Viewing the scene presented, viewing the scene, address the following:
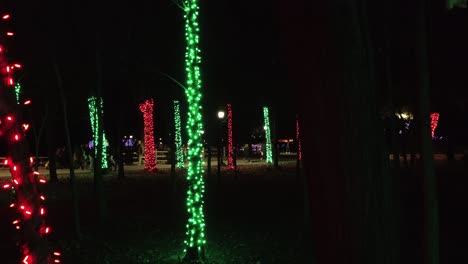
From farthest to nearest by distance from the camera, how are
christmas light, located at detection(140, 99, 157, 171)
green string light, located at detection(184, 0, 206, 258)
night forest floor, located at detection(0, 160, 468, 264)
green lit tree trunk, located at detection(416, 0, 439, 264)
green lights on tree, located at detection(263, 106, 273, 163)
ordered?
green lights on tree, located at detection(263, 106, 273, 163)
christmas light, located at detection(140, 99, 157, 171)
night forest floor, located at detection(0, 160, 468, 264)
green string light, located at detection(184, 0, 206, 258)
green lit tree trunk, located at detection(416, 0, 439, 264)

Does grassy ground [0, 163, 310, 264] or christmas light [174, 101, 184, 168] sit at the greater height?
christmas light [174, 101, 184, 168]

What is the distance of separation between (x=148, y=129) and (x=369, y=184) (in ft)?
107

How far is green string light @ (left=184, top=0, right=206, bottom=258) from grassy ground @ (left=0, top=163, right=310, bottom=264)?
0.49 metres

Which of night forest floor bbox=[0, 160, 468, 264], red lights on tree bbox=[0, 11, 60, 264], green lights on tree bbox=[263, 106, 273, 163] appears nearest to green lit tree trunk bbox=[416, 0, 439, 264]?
night forest floor bbox=[0, 160, 468, 264]

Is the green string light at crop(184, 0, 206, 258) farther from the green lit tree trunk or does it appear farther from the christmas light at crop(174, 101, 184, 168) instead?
the christmas light at crop(174, 101, 184, 168)

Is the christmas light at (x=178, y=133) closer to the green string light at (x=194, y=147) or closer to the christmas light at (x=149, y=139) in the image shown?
the christmas light at (x=149, y=139)

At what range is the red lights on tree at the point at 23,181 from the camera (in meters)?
5.05

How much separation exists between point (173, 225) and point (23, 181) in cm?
905

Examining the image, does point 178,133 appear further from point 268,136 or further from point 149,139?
point 268,136

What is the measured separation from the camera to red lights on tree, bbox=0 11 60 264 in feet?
16.6

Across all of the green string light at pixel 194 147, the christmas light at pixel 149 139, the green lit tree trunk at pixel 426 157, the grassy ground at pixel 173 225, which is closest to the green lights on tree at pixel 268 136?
the christmas light at pixel 149 139

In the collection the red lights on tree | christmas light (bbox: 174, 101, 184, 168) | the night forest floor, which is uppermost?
christmas light (bbox: 174, 101, 184, 168)

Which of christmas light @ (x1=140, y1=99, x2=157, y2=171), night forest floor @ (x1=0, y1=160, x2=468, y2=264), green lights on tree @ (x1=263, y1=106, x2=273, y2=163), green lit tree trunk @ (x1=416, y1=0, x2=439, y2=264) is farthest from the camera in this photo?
green lights on tree @ (x1=263, y1=106, x2=273, y2=163)

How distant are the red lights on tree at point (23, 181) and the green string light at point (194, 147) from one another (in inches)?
180
